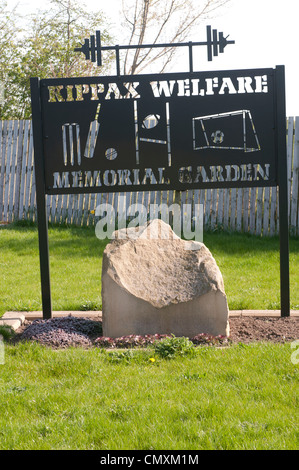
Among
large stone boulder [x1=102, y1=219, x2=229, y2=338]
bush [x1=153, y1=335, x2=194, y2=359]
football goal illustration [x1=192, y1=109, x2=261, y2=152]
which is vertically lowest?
bush [x1=153, y1=335, x2=194, y2=359]

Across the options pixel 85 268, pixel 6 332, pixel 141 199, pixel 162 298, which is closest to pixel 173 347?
pixel 162 298

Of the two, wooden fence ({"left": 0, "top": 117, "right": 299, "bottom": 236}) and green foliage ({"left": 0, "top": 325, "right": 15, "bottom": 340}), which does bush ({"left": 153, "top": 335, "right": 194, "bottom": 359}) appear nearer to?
green foliage ({"left": 0, "top": 325, "right": 15, "bottom": 340})

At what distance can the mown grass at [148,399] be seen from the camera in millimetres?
3082

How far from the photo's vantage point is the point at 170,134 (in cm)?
533

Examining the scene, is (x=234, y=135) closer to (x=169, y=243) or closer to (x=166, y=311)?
(x=169, y=243)

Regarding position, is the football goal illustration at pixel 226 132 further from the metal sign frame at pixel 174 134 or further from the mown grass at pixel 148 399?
the mown grass at pixel 148 399

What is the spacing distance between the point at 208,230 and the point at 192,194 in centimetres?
77

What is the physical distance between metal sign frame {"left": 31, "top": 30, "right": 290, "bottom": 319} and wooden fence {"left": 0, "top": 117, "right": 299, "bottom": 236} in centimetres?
465

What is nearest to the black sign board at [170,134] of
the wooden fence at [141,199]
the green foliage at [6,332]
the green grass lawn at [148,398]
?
the green foliage at [6,332]

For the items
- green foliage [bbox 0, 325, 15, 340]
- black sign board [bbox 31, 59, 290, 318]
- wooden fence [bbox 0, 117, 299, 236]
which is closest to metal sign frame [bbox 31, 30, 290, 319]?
black sign board [bbox 31, 59, 290, 318]

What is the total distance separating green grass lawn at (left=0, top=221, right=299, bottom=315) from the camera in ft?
20.9

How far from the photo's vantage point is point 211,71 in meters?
5.24

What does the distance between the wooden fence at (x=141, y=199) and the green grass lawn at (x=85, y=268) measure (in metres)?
0.45

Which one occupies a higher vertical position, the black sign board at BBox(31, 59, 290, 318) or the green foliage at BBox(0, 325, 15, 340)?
the black sign board at BBox(31, 59, 290, 318)
